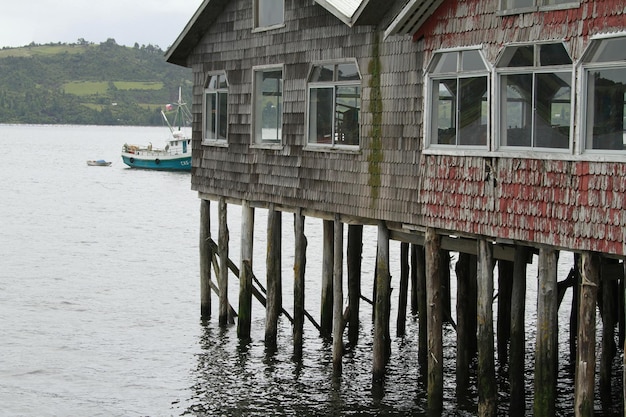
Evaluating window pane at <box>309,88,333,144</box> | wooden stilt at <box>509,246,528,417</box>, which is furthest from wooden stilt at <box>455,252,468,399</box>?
window pane at <box>309,88,333,144</box>

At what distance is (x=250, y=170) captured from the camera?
22094mm

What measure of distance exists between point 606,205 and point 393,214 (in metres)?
4.86

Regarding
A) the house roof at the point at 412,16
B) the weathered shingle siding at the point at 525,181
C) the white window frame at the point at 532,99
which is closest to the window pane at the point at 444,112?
the weathered shingle siding at the point at 525,181

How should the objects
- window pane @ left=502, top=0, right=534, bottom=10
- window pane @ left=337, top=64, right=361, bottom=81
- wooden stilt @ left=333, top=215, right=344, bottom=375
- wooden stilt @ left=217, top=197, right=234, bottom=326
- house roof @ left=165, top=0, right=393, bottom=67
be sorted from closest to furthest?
window pane @ left=502, top=0, right=534, bottom=10 → house roof @ left=165, top=0, right=393, bottom=67 → window pane @ left=337, top=64, right=361, bottom=81 → wooden stilt @ left=333, top=215, right=344, bottom=375 → wooden stilt @ left=217, top=197, right=234, bottom=326

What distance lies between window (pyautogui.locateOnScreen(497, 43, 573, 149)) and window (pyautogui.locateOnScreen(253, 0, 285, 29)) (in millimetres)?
6997

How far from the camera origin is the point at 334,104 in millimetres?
19391

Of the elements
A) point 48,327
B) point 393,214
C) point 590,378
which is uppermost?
point 393,214

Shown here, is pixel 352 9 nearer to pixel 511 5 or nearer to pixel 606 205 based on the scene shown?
Result: pixel 511 5

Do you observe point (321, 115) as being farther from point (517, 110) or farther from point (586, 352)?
point (586, 352)

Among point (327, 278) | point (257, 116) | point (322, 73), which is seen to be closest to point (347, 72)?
point (322, 73)

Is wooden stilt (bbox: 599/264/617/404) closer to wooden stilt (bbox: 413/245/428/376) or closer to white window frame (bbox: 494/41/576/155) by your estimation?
wooden stilt (bbox: 413/245/428/376)

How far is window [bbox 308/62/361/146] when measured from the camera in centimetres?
1883

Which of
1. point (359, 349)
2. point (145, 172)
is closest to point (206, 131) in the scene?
point (359, 349)

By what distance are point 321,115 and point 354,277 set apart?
14.1ft
